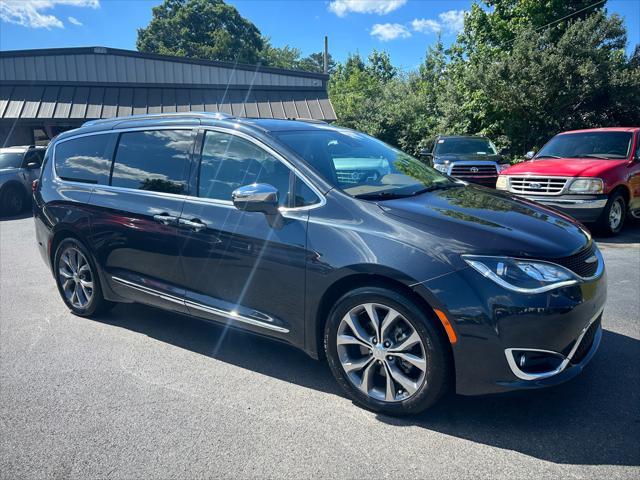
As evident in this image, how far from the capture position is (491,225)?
2.86 metres

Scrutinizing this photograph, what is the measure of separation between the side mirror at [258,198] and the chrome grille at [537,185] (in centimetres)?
618

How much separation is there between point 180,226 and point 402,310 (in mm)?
1834

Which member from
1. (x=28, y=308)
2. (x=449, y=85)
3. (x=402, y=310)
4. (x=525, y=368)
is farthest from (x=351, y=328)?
(x=449, y=85)

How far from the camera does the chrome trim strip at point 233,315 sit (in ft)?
10.8

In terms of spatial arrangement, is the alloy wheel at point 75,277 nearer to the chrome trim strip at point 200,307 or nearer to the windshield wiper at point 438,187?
the chrome trim strip at point 200,307

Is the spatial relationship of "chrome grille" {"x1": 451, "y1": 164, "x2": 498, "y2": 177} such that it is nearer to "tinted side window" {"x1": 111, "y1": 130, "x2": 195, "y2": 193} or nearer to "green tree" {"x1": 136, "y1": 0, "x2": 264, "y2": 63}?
"tinted side window" {"x1": 111, "y1": 130, "x2": 195, "y2": 193}

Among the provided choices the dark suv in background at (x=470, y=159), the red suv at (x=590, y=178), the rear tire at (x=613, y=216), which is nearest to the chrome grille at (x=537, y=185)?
the red suv at (x=590, y=178)

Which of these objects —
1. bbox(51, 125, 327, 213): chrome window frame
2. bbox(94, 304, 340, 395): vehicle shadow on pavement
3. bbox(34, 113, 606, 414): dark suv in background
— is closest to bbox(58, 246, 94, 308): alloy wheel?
bbox(34, 113, 606, 414): dark suv in background

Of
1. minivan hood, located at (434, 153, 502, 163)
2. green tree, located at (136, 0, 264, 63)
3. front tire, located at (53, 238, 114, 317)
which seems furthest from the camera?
green tree, located at (136, 0, 264, 63)

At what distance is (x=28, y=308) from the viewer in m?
5.09

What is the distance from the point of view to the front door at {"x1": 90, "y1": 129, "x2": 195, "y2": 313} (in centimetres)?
378

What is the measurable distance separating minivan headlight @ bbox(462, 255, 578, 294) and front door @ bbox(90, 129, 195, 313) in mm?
2234

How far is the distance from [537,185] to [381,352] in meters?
6.26

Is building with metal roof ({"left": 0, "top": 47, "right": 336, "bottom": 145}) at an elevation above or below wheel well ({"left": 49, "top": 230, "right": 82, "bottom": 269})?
above
